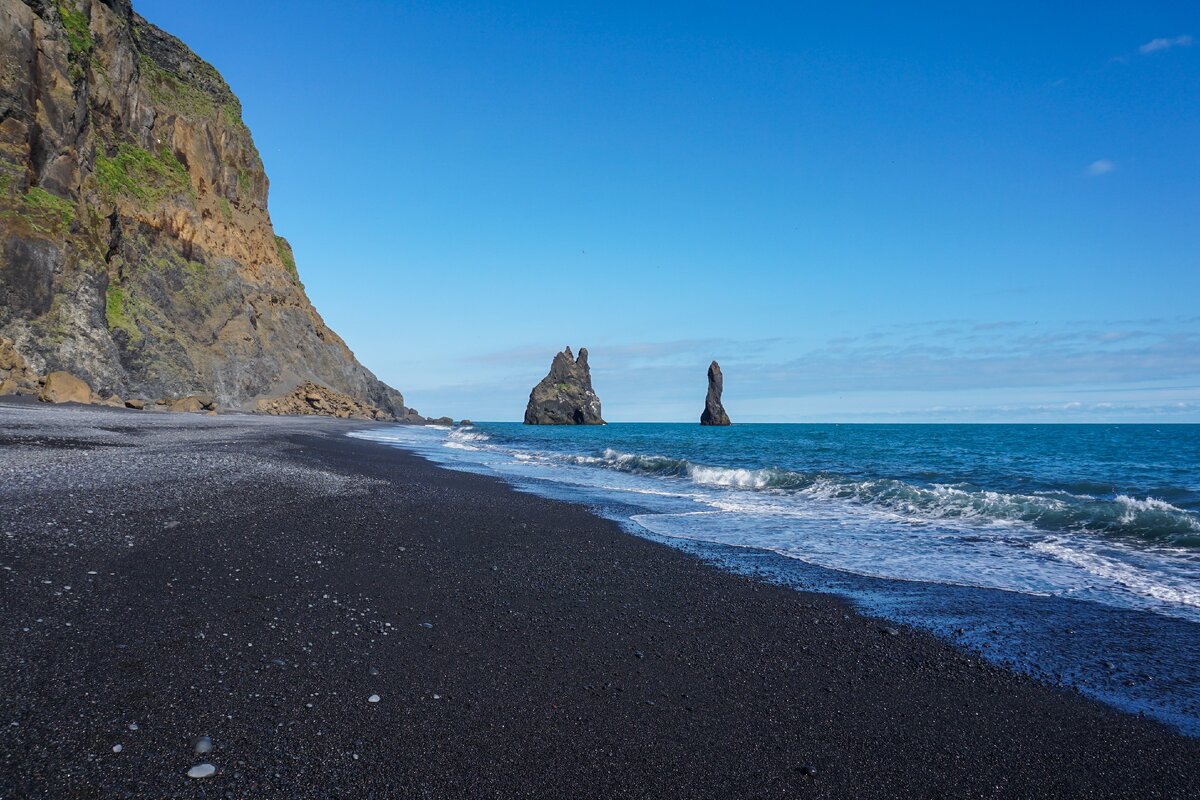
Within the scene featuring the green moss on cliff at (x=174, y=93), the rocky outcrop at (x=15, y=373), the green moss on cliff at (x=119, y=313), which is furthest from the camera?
the green moss on cliff at (x=174, y=93)

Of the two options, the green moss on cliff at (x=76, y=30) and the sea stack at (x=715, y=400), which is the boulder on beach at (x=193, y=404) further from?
the sea stack at (x=715, y=400)

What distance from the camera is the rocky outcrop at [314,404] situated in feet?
194

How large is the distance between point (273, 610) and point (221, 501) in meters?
5.13

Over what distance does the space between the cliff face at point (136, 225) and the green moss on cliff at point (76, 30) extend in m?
0.15

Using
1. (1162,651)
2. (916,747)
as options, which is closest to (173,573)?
(916,747)

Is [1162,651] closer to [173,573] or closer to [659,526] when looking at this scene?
[659,526]

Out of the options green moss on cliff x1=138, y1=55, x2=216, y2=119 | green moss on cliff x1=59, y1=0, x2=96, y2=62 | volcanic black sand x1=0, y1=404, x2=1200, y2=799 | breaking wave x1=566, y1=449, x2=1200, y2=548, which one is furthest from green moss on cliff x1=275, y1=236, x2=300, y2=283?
volcanic black sand x1=0, y1=404, x2=1200, y2=799

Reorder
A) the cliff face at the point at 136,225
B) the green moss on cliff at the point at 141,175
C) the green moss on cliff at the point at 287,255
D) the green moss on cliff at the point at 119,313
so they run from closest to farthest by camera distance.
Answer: the cliff face at the point at 136,225
the green moss on cliff at the point at 119,313
the green moss on cliff at the point at 141,175
the green moss on cliff at the point at 287,255

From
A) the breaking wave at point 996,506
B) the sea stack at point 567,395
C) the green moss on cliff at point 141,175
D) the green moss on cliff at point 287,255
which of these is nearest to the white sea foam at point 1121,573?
the breaking wave at point 996,506

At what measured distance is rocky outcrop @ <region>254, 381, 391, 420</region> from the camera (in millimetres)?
59219

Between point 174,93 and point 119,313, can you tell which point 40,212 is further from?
point 174,93

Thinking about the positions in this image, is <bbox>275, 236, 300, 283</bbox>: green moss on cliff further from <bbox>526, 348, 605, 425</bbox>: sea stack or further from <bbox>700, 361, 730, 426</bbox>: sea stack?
<bbox>700, 361, 730, 426</bbox>: sea stack

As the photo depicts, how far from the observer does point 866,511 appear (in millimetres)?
15336

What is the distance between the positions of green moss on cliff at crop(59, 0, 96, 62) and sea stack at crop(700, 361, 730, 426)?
114817mm
